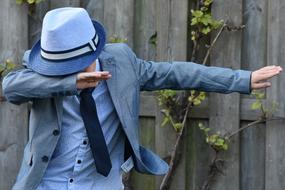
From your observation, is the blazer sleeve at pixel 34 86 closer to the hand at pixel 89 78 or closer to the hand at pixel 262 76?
the hand at pixel 89 78

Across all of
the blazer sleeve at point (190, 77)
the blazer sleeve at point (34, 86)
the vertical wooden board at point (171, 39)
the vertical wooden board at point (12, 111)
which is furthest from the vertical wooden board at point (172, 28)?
the blazer sleeve at point (34, 86)

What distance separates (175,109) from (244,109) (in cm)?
42

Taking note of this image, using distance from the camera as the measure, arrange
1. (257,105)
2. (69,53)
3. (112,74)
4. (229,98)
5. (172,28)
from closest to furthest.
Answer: (69,53) → (112,74) → (257,105) → (229,98) → (172,28)

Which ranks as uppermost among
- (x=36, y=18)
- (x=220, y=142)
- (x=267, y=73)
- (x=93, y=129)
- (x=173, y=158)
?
(x=36, y=18)

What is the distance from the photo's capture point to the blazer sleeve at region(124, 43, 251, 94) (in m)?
3.46

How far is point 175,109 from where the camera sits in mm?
4652

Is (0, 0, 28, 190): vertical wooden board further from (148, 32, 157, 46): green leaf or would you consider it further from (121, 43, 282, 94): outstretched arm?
(121, 43, 282, 94): outstretched arm

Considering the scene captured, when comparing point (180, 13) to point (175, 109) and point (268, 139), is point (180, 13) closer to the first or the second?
point (175, 109)

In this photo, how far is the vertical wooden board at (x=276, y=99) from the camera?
4.41 meters

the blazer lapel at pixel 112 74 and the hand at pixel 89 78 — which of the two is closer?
the hand at pixel 89 78

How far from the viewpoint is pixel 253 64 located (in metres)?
4.52

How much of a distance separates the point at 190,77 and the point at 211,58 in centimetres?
110

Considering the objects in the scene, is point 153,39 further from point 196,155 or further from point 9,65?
point 9,65

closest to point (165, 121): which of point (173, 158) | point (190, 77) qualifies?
point (173, 158)
